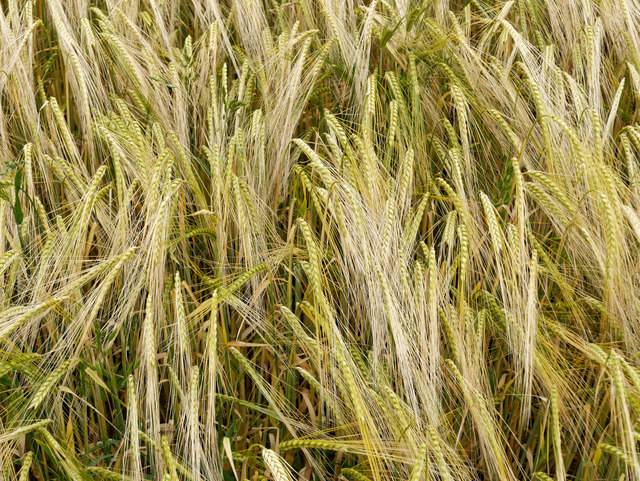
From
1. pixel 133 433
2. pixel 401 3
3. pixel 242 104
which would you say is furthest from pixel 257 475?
pixel 401 3

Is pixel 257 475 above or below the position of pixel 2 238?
below

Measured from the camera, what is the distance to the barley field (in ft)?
3.07

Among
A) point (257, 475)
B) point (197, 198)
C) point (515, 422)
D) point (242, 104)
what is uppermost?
point (242, 104)

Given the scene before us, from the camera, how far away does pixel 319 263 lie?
3.29ft

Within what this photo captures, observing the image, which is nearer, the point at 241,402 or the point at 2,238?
the point at 241,402

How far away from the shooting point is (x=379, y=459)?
854mm

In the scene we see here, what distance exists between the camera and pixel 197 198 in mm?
1235

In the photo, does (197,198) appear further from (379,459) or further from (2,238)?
(379,459)

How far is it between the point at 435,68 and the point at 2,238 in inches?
38.4

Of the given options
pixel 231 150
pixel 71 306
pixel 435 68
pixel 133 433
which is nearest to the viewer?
pixel 133 433

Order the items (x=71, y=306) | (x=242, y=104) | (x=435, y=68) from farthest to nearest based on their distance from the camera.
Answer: (x=435, y=68), (x=242, y=104), (x=71, y=306)

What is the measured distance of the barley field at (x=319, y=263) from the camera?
3.07 feet

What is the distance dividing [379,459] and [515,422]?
0.34 meters

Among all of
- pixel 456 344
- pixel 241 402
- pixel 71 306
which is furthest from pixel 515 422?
pixel 71 306
